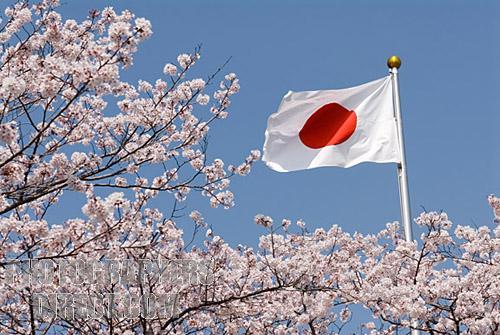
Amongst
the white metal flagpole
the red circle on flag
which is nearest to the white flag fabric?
the red circle on flag

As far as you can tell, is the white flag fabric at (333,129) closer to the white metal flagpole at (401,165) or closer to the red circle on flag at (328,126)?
the red circle on flag at (328,126)

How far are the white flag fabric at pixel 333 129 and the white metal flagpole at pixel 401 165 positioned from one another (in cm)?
10

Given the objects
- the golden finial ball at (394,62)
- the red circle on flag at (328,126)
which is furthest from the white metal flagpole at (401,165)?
the red circle on flag at (328,126)

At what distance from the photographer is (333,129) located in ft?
33.1

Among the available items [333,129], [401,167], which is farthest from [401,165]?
[333,129]

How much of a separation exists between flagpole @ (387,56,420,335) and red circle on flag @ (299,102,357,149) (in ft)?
1.88

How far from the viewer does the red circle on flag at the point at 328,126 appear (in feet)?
33.1

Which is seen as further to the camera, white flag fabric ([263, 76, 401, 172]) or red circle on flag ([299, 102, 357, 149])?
red circle on flag ([299, 102, 357, 149])

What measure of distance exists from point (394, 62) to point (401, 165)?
147cm

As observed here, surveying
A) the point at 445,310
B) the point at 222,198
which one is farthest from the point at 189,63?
the point at 445,310

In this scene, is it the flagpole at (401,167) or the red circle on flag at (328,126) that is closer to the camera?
the flagpole at (401,167)

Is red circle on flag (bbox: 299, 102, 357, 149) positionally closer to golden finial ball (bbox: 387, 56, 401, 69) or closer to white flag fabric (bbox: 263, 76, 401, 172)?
white flag fabric (bbox: 263, 76, 401, 172)

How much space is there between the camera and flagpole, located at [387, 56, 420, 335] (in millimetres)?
9188

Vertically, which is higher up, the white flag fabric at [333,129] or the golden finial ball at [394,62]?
the golden finial ball at [394,62]
